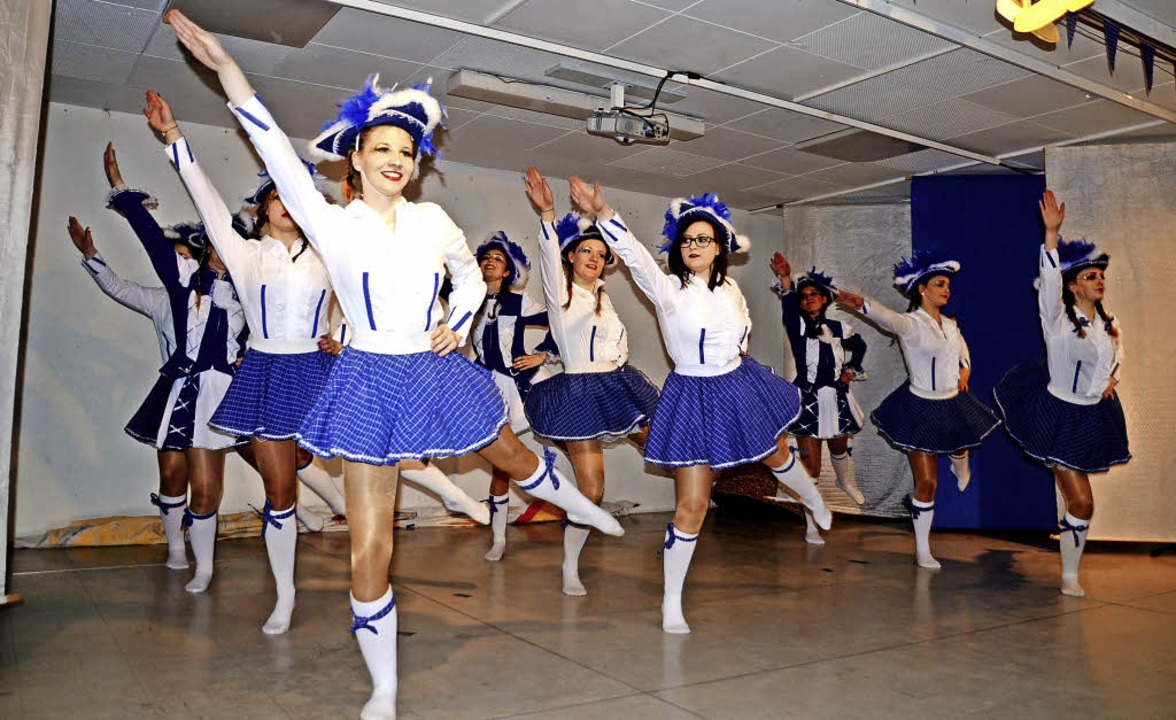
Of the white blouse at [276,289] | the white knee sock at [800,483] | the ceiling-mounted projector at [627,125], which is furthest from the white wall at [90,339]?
the white knee sock at [800,483]

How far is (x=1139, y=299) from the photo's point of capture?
6352mm

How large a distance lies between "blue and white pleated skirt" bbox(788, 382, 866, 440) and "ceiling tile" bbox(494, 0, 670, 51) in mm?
2996

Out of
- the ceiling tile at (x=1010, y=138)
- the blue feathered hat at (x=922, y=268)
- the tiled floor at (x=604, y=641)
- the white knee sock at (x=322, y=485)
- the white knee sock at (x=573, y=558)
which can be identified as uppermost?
the ceiling tile at (x=1010, y=138)

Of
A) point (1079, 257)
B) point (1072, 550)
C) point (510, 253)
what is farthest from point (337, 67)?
point (1072, 550)

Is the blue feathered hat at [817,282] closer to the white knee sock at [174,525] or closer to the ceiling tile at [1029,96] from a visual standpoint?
the ceiling tile at [1029,96]

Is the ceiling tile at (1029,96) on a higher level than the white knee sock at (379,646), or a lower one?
higher

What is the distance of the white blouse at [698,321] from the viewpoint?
3.88m

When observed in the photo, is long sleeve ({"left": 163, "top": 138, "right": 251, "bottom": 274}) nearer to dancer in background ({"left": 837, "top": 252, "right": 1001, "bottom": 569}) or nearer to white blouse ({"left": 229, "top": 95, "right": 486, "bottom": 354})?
white blouse ({"left": 229, "top": 95, "right": 486, "bottom": 354})

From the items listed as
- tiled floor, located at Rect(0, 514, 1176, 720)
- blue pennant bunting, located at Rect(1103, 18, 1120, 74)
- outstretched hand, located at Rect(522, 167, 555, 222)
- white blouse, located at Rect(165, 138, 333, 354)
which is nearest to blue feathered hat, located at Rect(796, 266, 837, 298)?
tiled floor, located at Rect(0, 514, 1176, 720)

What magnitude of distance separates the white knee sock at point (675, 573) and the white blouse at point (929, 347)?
241cm

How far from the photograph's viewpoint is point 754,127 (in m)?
6.32

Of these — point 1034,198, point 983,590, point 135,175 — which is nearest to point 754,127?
point 1034,198

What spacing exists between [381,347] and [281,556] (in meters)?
1.37

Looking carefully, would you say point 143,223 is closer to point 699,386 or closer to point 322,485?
point 322,485
